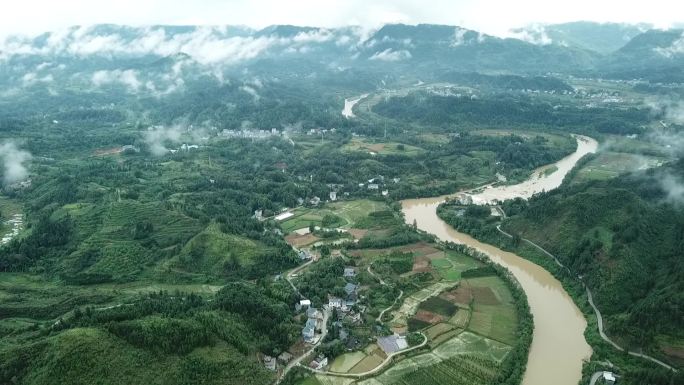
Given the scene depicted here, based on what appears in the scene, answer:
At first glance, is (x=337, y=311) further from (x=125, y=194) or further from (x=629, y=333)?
(x=125, y=194)

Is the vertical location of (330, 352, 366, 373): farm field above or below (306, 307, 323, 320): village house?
above

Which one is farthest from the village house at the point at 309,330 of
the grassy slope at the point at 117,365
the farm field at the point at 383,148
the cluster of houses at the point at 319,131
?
the cluster of houses at the point at 319,131

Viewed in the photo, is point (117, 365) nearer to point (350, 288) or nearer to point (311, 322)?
point (311, 322)

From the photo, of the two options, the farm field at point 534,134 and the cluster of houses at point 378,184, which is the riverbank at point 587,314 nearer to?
the cluster of houses at point 378,184

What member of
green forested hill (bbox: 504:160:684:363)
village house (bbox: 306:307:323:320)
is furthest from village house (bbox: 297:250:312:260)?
green forested hill (bbox: 504:160:684:363)

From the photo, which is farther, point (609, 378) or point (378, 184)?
point (378, 184)

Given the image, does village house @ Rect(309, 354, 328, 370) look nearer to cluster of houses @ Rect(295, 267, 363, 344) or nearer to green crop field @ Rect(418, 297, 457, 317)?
cluster of houses @ Rect(295, 267, 363, 344)

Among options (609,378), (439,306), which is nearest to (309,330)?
(439,306)
